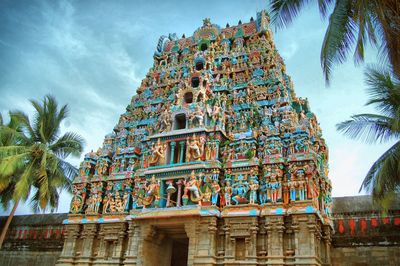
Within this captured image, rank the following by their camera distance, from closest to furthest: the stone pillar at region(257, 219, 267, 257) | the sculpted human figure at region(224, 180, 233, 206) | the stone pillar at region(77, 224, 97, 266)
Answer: the stone pillar at region(257, 219, 267, 257), the sculpted human figure at region(224, 180, 233, 206), the stone pillar at region(77, 224, 97, 266)

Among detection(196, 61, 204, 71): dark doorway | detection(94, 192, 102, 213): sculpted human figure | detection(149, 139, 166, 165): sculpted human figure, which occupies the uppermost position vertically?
detection(196, 61, 204, 71): dark doorway

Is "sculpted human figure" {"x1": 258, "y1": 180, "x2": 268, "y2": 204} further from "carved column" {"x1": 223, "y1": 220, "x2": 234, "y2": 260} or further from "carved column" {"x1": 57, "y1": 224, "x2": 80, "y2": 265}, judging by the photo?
"carved column" {"x1": 57, "y1": 224, "x2": 80, "y2": 265}

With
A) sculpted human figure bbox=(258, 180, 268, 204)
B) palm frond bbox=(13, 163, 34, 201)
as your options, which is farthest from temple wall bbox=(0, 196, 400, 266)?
palm frond bbox=(13, 163, 34, 201)

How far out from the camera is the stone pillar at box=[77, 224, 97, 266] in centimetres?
1770

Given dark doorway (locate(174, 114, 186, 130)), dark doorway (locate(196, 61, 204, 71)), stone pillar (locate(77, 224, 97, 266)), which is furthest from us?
dark doorway (locate(196, 61, 204, 71))

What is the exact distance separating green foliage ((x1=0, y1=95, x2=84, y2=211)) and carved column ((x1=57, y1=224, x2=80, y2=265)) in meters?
2.40

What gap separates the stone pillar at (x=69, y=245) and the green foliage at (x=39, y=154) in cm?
239

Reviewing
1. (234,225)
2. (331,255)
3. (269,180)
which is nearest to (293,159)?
(269,180)

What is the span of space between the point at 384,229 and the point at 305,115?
631 cm

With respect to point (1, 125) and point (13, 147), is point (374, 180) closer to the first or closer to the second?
point (13, 147)

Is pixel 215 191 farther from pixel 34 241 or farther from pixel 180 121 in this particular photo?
pixel 34 241

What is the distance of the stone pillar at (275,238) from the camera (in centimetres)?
1420

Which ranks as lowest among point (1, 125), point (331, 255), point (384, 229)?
point (331, 255)

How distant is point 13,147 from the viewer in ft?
62.3
